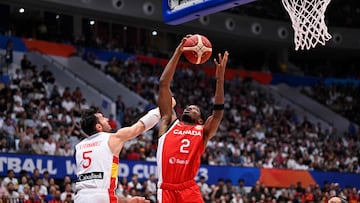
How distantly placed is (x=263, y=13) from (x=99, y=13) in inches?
340

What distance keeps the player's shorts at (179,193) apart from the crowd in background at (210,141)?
848 cm

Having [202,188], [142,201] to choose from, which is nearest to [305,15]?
[142,201]

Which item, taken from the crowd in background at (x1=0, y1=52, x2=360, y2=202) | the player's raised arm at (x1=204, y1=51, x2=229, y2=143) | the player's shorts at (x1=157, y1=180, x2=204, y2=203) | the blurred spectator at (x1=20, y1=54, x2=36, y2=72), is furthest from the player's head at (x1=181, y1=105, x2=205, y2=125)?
the blurred spectator at (x1=20, y1=54, x2=36, y2=72)

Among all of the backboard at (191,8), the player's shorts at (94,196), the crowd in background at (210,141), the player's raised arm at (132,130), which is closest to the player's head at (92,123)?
the player's raised arm at (132,130)

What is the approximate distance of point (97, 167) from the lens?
259 inches

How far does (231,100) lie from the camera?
27.3m

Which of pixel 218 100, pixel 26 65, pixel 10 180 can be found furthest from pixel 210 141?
pixel 218 100

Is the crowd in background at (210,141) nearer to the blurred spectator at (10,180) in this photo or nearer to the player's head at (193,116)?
the blurred spectator at (10,180)

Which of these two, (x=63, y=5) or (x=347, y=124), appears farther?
(x=347, y=124)

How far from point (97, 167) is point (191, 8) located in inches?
134

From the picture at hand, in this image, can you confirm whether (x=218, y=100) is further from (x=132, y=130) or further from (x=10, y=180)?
(x=10, y=180)

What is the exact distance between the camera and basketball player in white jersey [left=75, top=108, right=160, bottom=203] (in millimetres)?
6559

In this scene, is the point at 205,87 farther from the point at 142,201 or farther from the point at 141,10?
the point at 142,201

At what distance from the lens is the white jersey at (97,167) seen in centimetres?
657
